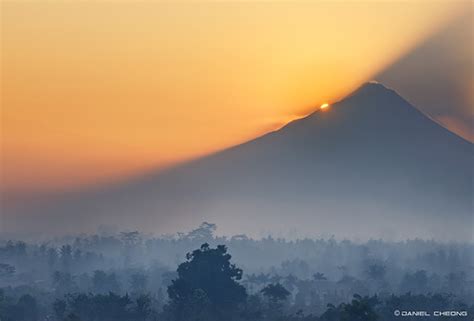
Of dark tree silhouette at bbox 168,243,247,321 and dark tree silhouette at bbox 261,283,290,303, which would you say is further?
dark tree silhouette at bbox 261,283,290,303

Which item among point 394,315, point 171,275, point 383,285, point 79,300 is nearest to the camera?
point 394,315

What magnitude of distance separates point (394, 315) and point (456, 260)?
229 ft

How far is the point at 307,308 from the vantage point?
72250mm

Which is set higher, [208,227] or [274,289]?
[208,227]

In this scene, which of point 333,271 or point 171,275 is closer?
point 171,275

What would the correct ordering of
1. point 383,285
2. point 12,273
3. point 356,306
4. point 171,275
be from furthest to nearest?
point 12,273
point 171,275
point 383,285
point 356,306

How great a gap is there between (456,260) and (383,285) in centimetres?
3941

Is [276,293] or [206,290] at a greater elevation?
[206,290]

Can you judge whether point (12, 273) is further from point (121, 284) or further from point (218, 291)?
point (218, 291)

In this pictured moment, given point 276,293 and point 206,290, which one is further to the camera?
point 276,293

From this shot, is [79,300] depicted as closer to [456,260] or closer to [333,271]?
[333,271]

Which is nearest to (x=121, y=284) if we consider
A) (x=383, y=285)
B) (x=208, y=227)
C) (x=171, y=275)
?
(x=171, y=275)

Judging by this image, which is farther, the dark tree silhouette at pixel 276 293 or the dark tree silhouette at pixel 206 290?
the dark tree silhouette at pixel 276 293

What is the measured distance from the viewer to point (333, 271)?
404 feet
